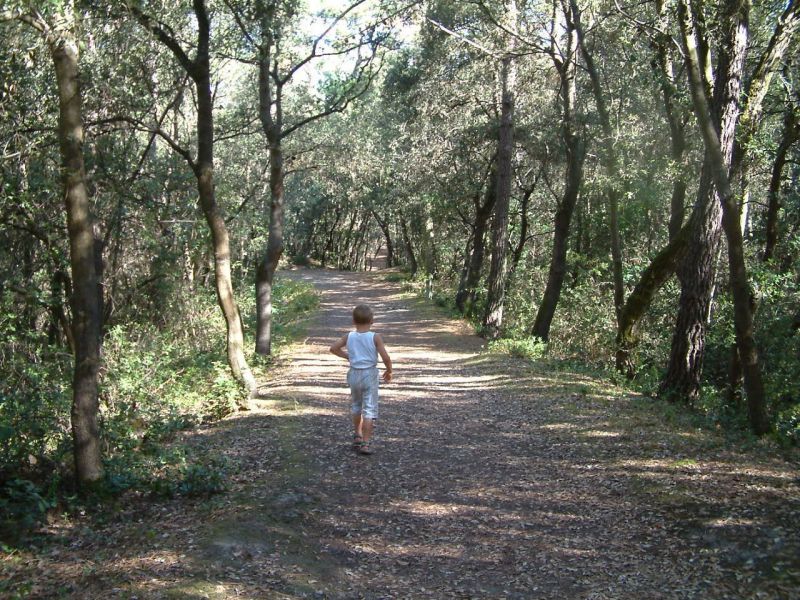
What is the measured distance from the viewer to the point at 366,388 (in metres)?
7.89

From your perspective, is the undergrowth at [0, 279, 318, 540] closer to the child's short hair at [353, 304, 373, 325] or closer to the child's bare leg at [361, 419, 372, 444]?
the child's bare leg at [361, 419, 372, 444]

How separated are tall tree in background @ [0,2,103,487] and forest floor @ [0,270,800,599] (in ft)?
2.19

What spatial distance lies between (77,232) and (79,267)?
1.02ft

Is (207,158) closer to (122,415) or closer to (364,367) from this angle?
(122,415)

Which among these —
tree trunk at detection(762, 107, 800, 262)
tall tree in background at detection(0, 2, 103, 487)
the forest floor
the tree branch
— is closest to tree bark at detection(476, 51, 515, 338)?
tree trunk at detection(762, 107, 800, 262)

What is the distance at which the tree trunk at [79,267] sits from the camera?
20.5 feet

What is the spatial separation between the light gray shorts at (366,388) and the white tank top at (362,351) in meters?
0.07

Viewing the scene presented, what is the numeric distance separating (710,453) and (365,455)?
3788 millimetres

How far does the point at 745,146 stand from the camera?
406 inches

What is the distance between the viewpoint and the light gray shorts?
25.8 feet

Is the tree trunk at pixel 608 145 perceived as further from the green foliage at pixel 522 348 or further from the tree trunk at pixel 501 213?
the tree trunk at pixel 501 213

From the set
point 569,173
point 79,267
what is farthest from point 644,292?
point 79,267

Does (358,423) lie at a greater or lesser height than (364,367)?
lesser

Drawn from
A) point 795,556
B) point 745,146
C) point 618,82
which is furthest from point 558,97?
point 795,556
